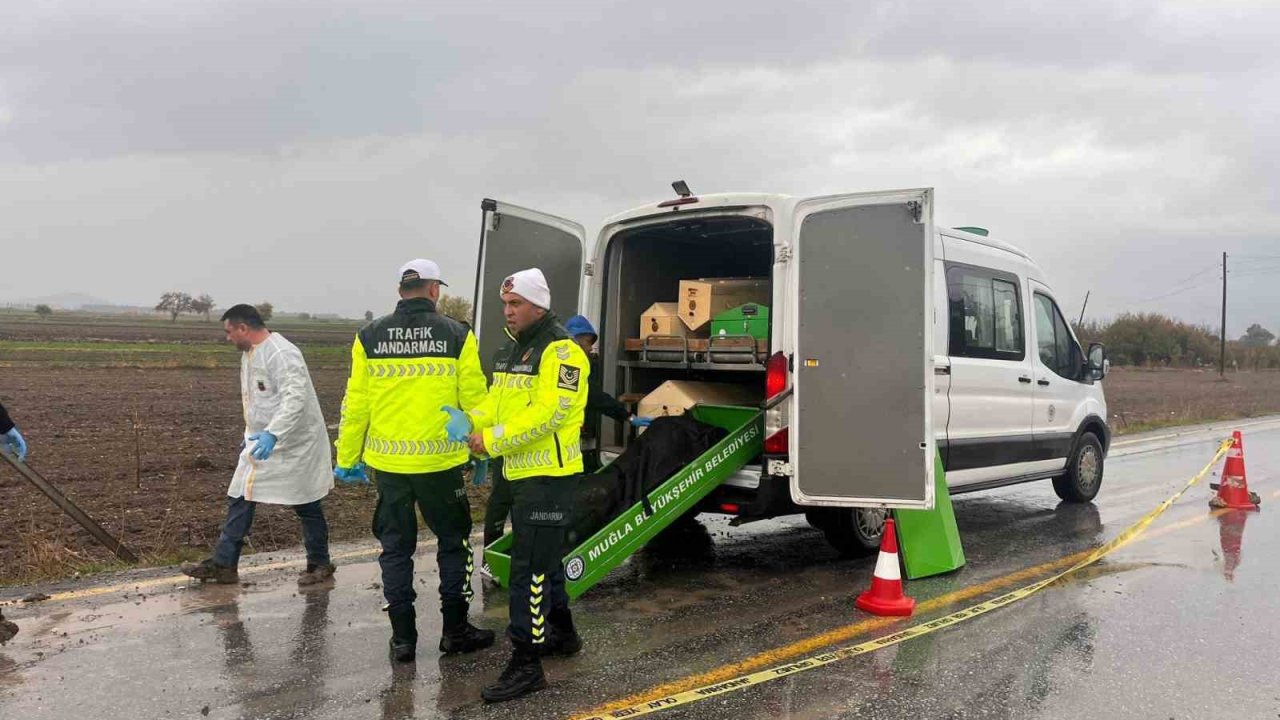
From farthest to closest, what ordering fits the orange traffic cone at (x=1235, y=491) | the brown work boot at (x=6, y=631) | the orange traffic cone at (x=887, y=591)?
the orange traffic cone at (x=1235, y=491) → the orange traffic cone at (x=887, y=591) → the brown work boot at (x=6, y=631)

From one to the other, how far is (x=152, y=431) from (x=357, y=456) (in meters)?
11.0

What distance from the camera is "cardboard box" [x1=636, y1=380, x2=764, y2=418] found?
19.0 feet

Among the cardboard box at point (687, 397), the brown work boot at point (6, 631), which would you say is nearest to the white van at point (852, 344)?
the cardboard box at point (687, 397)

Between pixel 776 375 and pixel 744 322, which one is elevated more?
pixel 744 322

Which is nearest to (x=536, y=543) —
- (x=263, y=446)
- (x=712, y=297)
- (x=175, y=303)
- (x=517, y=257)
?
(x=263, y=446)

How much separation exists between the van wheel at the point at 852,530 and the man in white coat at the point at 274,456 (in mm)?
3268

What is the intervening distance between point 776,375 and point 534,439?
1816 millimetres

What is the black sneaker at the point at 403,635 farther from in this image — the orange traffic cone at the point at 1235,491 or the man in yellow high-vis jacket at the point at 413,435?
the orange traffic cone at the point at 1235,491

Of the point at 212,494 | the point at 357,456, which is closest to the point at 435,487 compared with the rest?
the point at 357,456

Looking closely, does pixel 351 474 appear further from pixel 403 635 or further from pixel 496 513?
pixel 496 513

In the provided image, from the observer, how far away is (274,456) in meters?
5.25

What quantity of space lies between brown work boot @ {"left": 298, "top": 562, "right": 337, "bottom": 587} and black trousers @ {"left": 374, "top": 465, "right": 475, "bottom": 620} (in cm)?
135

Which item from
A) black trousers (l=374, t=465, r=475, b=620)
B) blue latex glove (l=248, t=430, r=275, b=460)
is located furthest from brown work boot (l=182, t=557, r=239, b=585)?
black trousers (l=374, t=465, r=475, b=620)

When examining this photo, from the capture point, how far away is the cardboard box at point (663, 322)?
5.99m
